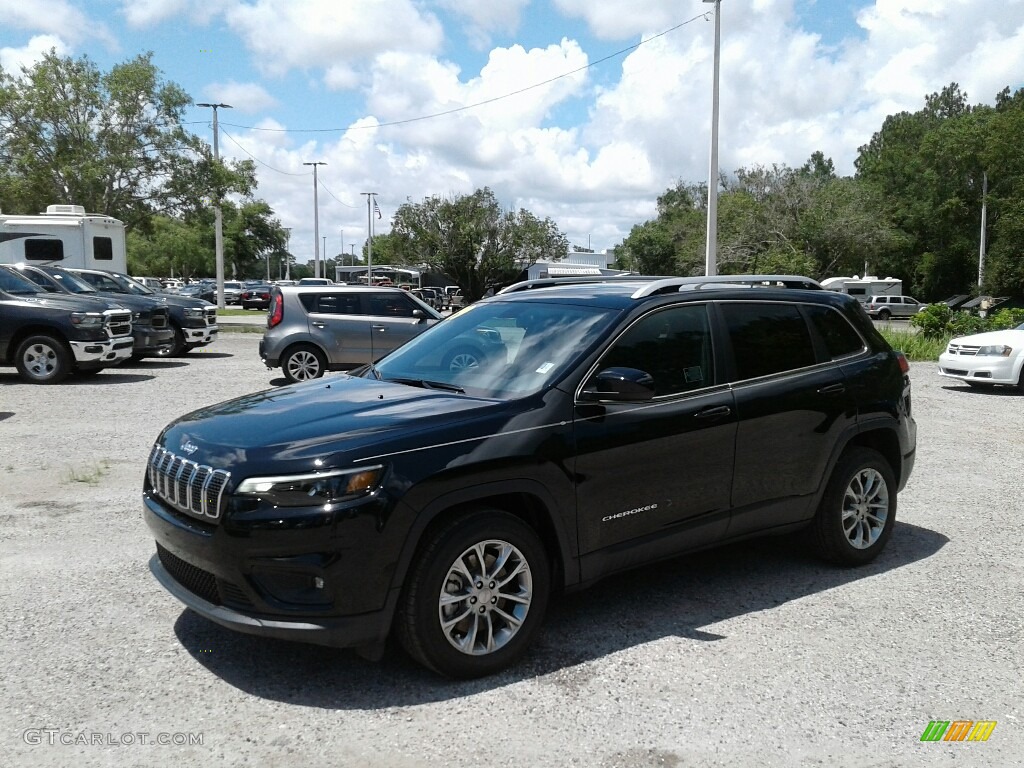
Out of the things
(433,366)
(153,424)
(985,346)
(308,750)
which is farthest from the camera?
(985,346)

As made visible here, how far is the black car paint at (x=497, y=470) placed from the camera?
3.61m

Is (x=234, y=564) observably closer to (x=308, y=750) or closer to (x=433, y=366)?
(x=308, y=750)

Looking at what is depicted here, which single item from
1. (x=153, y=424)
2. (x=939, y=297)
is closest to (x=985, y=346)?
(x=153, y=424)

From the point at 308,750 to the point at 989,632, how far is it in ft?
11.0

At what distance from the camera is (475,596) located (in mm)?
3891

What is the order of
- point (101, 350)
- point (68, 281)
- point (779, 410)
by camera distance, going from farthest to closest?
point (68, 281)
point (101, 350)
point (779, 410)

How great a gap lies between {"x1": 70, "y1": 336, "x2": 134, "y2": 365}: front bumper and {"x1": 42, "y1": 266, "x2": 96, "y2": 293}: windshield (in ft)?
10.5

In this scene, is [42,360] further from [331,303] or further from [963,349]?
[963,349]

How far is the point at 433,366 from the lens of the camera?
495cm

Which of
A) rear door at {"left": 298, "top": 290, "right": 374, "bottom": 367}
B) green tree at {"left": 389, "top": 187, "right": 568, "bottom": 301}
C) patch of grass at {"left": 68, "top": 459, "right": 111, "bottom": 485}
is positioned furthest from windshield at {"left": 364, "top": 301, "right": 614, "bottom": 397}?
green tree at {"left": 389, "top": 187, "right": 568, "bottom": 301}

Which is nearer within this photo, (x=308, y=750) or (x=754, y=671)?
(x=308, y=750)

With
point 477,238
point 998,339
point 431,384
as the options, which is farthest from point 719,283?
point 477,238

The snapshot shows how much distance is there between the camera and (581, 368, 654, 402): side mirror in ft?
13.8

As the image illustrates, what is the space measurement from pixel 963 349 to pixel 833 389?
11285mm
